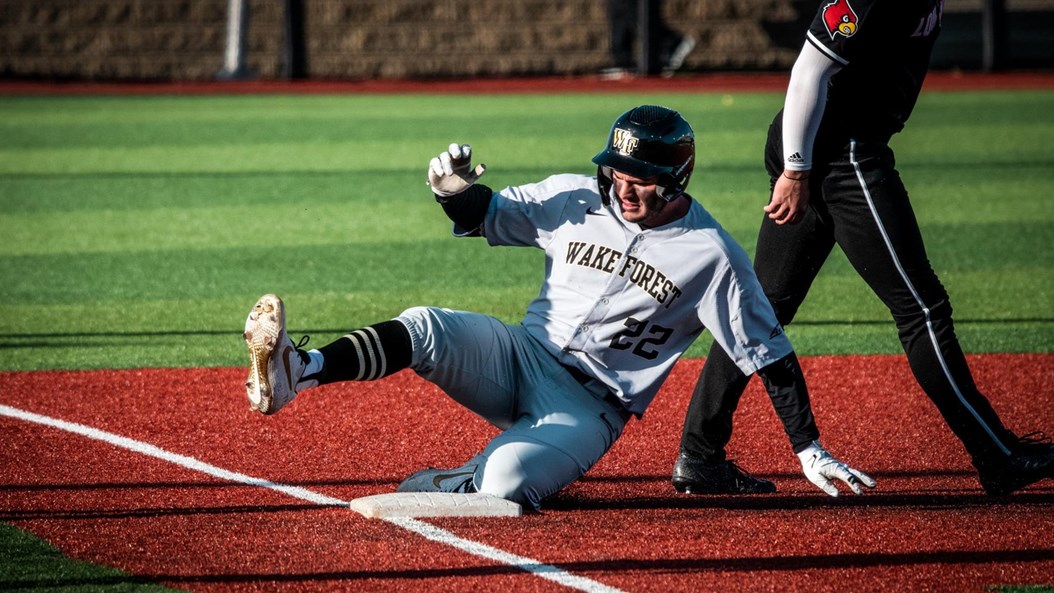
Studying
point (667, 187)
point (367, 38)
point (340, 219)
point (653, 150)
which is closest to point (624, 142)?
point (653, 150)

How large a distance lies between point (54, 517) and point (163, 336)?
315 cm

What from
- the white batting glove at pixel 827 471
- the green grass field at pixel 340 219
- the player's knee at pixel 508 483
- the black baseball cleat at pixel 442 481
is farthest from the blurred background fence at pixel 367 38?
the white batting glove at pixel 827 471

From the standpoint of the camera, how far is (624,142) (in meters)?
4.45

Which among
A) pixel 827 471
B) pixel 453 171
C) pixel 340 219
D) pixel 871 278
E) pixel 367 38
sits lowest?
pixel 367 38

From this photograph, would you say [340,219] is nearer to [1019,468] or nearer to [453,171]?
[453,171]

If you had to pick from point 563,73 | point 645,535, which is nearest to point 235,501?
point 645,535

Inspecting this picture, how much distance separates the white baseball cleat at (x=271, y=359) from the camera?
4098mm

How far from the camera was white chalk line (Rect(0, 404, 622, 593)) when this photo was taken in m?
3.83

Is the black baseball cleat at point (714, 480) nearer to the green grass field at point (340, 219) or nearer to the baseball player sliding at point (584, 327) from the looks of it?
the baseball player sliding at point (584, 327)

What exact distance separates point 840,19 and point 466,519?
200 centimetres

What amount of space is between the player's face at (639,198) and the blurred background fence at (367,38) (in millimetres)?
21123

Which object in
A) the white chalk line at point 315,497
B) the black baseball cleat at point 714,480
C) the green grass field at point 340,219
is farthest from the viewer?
the green grass field at point 340,219

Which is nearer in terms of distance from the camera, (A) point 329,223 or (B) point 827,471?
(B) point 827,471

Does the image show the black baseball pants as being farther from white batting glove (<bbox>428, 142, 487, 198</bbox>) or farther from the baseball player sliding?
white batting glove (<bbox>428, 142, 487, 198</bbox>)
